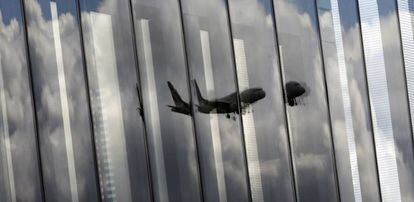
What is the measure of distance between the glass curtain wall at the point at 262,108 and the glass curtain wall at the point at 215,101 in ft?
A: 0.57

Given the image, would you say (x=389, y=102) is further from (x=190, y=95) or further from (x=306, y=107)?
(x=190, y=95)

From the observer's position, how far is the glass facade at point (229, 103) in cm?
1703

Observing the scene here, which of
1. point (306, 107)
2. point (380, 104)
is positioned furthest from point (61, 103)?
point (380, 104)

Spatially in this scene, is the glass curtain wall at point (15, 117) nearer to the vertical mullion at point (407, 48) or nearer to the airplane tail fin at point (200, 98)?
the airplane tail fin at point (200, 98)

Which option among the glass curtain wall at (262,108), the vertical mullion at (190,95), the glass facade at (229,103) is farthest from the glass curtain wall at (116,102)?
the glass curtain wall at (262,108)

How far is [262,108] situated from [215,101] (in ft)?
3.06

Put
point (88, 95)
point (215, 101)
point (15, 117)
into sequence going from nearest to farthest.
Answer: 1. point (215, 101)
2. point (88, 95)
3. point (15, 117)

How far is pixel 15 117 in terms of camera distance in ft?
58.1

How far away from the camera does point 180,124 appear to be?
17062 mm

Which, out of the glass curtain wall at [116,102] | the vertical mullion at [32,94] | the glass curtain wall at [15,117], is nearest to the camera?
the glass curtain wall at [116,102]

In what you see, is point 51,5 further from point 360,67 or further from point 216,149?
point 360,67

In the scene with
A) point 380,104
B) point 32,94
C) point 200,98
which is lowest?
point 380,104

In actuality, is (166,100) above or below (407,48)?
below

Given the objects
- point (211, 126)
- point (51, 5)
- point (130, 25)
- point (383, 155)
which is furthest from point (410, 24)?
point (51, 5)
